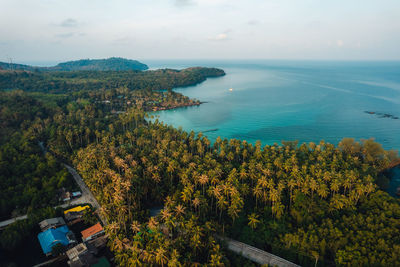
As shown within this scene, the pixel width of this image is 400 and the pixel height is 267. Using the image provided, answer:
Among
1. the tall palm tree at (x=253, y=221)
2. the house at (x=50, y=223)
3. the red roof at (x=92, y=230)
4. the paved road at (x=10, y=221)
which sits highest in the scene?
the tall palm tree at (x=253, y=221)

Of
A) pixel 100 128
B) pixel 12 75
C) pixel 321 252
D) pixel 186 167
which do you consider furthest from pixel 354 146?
pixel 12 75

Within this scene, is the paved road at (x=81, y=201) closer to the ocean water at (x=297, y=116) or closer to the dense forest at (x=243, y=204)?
the dense forest at (x=243, y=204)

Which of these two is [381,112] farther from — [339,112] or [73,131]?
[73,131]

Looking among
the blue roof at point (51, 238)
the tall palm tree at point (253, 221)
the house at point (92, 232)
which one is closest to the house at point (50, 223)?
the blue roof at point (51, 238)

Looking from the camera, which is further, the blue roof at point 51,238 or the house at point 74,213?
the house at point 74,213

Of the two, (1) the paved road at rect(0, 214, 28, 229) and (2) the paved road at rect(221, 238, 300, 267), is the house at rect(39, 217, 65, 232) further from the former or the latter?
(2) the paved road at rect(221, 238, 300, 267)
